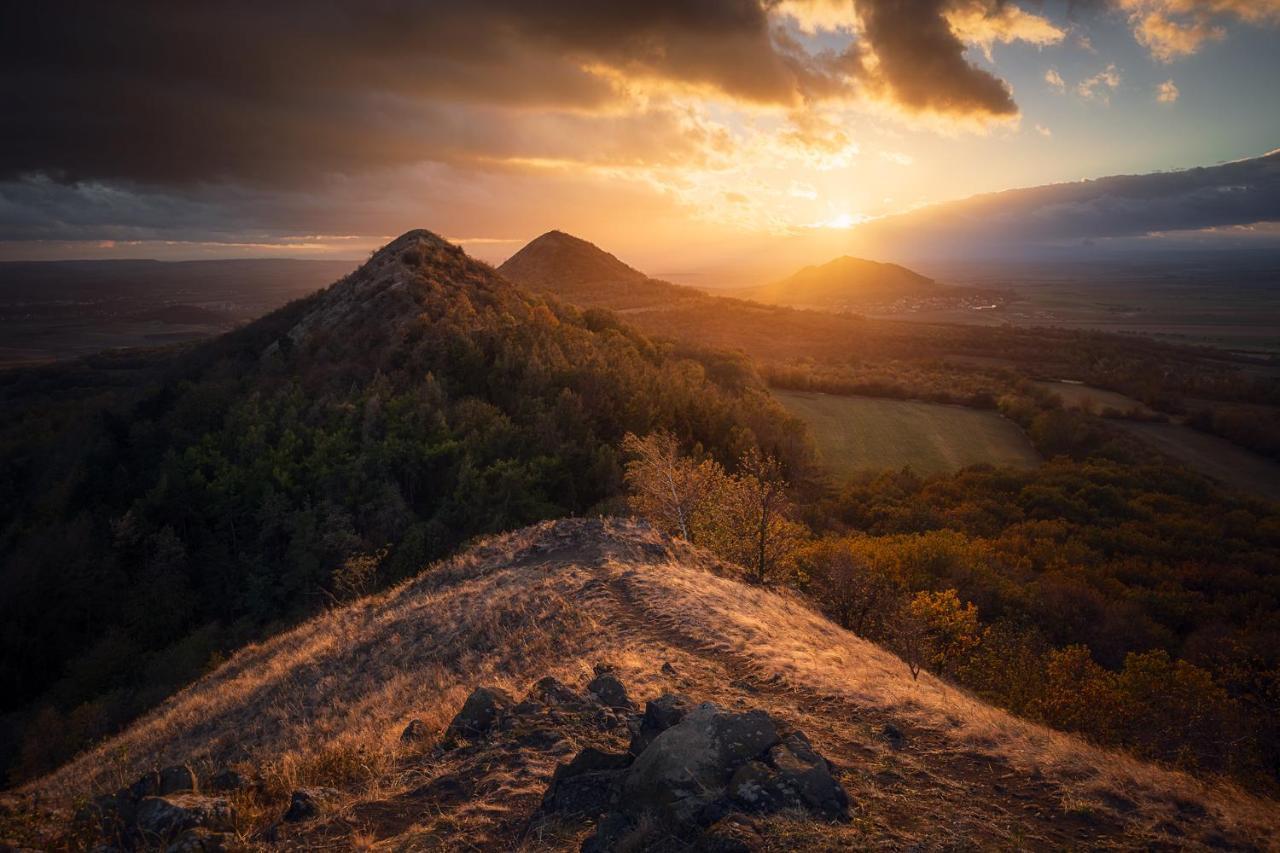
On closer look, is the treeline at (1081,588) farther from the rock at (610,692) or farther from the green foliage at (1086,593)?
the rock at (610,692)

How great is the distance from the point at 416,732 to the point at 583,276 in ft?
517

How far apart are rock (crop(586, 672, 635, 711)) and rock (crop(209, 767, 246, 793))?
5690 mm

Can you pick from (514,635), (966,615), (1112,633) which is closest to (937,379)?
(1112,633)

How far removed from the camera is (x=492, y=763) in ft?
29.7

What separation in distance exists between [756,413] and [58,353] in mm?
170733

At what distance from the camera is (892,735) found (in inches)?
389

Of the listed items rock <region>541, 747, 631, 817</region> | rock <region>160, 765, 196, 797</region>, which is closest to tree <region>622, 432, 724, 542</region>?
rock <region>541, 747, 631, 817</region>

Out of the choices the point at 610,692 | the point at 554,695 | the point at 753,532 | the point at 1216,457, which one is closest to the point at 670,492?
the point at 753,532

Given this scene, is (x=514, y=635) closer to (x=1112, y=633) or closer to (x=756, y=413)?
(x=1112, y=633)

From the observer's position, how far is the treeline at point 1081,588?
20.0 meters

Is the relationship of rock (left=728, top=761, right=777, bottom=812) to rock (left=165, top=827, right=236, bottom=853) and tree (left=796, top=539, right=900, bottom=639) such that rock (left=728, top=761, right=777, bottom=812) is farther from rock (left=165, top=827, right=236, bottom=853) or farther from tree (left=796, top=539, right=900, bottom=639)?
tree (left=796, top=539, right=900, bottom=639)

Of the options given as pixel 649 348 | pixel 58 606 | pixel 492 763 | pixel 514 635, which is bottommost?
pixel 58 606

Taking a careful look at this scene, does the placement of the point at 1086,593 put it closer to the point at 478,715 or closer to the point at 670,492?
the point at 670,492

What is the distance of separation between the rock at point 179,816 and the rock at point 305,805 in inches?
27.1
